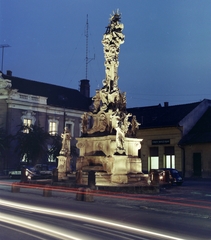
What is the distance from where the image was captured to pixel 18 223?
11.6 metres

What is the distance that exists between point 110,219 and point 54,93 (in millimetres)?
50582

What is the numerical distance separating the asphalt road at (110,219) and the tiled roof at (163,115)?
3003 cm

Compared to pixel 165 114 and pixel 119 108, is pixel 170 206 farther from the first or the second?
pixel 165 114

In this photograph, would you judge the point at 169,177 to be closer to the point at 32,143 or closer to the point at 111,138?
the point at 111,138

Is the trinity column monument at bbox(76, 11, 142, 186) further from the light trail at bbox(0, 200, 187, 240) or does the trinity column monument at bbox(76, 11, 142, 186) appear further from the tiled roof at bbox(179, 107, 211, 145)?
the tiled roof at bbox(179, 107, 211, 145)

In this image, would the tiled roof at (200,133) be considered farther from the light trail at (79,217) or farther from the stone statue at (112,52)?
the light trail at (79,217)

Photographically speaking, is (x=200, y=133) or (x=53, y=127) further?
(x=53, y=127)

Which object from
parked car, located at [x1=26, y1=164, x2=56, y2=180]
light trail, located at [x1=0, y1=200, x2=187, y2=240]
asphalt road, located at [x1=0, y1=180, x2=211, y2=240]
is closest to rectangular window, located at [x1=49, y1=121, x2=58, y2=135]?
parked car, located at [x1=26, y1=164, x2=56, y2=180]

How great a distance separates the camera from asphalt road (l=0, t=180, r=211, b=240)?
33.1 feet

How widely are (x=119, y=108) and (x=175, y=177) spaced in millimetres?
9037

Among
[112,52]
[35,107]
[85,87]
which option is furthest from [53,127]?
[112,52]

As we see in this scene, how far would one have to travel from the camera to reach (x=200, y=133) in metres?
46.2

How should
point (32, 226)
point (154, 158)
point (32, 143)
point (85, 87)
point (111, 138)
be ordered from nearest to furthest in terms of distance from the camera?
1. point (32, 226)
2. point (111, 138)
3. point (154, 158)
4. point (32, 143)
5. point (85, 87)

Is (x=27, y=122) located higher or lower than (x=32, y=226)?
higher
